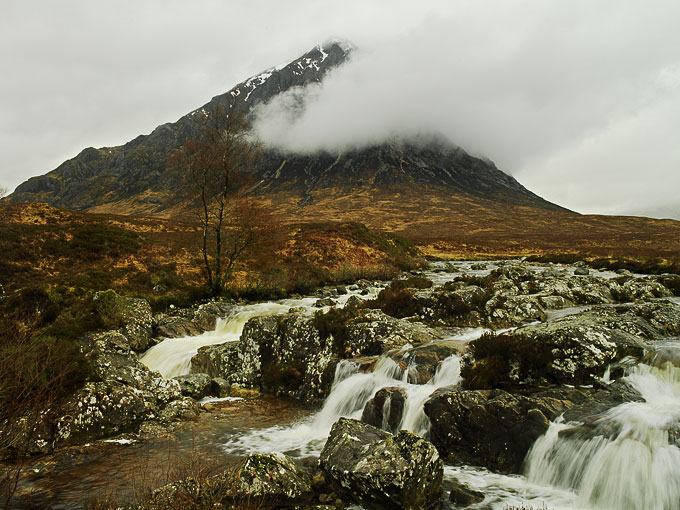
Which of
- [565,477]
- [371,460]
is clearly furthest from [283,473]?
[565,477]

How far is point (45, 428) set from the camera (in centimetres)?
829

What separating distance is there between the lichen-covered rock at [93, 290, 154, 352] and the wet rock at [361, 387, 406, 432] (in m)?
11.3

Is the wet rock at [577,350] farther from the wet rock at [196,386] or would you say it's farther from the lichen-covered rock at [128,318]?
the lichen-covered rock at [128,318]

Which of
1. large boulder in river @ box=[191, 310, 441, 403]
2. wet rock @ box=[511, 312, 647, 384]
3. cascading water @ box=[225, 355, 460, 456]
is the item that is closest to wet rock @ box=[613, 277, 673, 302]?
wet rock @ box=[511, 312, 647, 384]

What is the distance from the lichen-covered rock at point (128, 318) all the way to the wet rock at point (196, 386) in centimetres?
453

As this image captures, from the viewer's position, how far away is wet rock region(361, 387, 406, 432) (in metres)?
8.98

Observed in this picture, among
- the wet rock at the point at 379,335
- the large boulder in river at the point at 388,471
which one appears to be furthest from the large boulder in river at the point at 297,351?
the large boulder in river at the point at 388,471

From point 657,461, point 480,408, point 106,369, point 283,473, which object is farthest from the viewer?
point 106,369

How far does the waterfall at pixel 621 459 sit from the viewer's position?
5754 mm

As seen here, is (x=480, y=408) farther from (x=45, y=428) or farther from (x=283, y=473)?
(x=45, y=428)

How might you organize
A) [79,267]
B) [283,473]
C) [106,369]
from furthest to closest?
[79,267], [106,369], [283,473]

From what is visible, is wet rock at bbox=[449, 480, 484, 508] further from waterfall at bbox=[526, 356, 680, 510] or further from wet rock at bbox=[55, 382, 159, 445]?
wet rock at bbox=[55, 382, 159, 445]

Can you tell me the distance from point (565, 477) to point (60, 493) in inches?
371

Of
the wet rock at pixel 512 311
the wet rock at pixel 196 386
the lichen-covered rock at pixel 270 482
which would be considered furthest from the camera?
the wet rock at pixel 512 311
